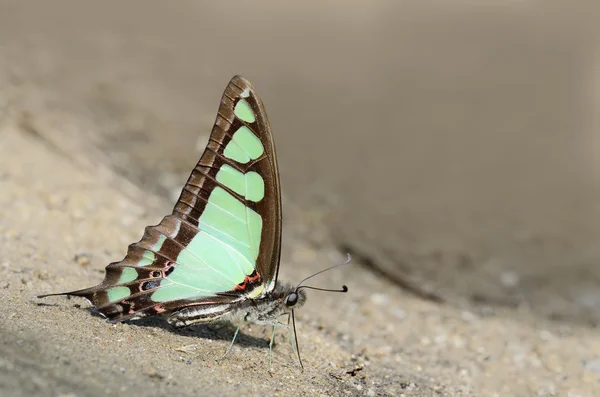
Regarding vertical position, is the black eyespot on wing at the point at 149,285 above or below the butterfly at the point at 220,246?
below

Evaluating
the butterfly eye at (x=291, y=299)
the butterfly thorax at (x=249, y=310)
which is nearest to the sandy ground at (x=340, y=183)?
the butterfly thorax at (x=249, y=310)

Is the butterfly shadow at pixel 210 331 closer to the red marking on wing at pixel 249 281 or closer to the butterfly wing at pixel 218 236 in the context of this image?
the butterfly wing at pixel 218 236

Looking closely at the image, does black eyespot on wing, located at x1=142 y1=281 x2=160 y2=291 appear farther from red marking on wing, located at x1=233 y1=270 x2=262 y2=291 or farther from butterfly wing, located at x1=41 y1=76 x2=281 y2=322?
red marking on wing, located at x1=233 y1=270 x2=262 y2=291

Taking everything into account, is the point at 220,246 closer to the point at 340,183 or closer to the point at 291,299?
the point at 291,299

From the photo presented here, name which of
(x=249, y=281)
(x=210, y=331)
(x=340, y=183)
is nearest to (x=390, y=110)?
(x=340, y=183)

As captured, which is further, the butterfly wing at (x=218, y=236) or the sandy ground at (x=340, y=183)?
the sandy ground at (x=340, y=183)

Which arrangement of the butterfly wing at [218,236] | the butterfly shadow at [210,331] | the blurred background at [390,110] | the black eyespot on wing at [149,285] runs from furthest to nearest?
1. the blurred background at [390,110]
2. the butterfly shadow at [210,331]
3. the black eyespot on wing at [149,285]
4. the butterfly wing at [218,236]
